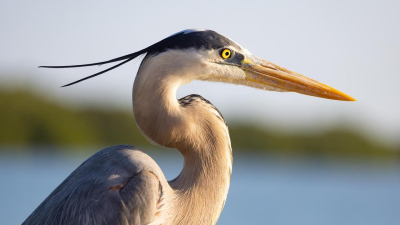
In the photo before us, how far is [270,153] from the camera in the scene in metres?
44.2

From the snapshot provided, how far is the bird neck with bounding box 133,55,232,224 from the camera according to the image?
4016 mm

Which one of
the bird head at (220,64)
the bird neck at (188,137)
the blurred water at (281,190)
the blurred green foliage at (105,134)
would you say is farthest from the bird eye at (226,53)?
the blurred green foliage at (105,134)

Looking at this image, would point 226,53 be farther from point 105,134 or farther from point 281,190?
point 105,134

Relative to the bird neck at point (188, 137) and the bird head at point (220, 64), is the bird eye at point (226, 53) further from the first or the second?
the bird neck at point (188, 137)

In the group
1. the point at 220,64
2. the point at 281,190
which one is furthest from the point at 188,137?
the point at 281,190

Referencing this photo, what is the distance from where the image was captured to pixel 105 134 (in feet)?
119

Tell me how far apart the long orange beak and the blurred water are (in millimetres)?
11646

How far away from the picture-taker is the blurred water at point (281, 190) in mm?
19859

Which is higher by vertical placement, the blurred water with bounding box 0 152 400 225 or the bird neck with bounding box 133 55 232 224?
the bird neck with bounding box 133 55 232 224

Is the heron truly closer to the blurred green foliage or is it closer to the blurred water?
the blurred water

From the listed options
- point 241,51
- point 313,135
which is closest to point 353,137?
point 313,135

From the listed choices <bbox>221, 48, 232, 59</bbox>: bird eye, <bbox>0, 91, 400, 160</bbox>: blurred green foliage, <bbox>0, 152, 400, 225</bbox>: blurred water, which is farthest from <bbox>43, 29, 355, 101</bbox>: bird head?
<bbox>0, 91, 400, 160</bbox>: blurred green foliage

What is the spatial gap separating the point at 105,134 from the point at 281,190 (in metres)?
11.5

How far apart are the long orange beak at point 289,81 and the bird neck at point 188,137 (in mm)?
582
